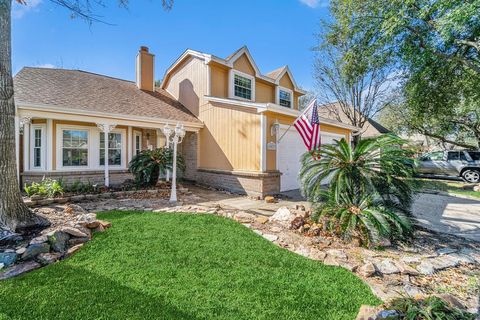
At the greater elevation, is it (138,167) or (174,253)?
(138,167)

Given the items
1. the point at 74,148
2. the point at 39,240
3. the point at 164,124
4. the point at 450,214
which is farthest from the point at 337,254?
the point at 74,148

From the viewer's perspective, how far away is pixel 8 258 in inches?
130

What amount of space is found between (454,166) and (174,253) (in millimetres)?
17723

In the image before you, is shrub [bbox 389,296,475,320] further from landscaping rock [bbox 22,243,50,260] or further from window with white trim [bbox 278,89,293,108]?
window with white trim [bbox 278,89,293,108]

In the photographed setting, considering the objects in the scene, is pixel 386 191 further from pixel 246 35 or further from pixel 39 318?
pixel 246 35

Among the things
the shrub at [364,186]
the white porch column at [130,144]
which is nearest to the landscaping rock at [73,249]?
the shrub at [364,186]

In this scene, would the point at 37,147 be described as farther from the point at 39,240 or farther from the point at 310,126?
the point at 310,126

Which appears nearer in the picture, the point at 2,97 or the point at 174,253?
the point at 174,253

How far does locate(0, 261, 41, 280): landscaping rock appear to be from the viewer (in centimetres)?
303

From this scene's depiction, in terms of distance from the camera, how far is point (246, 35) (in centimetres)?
1355

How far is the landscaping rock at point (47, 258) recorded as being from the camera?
3.38m

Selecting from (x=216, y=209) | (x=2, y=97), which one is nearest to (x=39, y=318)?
(x=2, y=97)

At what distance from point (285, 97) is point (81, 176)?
11.8 metres

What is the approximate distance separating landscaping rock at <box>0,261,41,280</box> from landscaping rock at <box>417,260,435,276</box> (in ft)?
18.1
